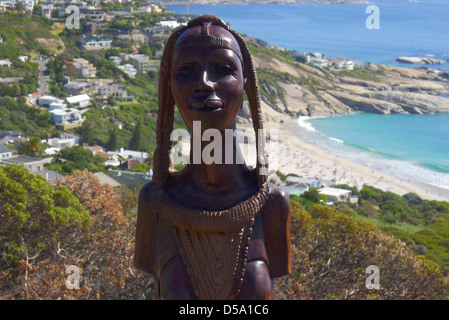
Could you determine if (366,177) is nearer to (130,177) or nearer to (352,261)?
(130,177)

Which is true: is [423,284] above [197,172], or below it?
below

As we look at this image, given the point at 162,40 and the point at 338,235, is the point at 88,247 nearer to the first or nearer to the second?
the point at 338,235

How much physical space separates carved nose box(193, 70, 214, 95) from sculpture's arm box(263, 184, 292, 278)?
0.85m

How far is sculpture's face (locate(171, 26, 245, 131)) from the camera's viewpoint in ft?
13.1

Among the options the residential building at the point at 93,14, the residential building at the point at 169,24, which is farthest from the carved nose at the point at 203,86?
the residential building at the point at 93,14

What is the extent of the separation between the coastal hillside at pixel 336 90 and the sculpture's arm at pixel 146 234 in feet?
223

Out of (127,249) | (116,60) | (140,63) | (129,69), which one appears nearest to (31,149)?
(127,249)

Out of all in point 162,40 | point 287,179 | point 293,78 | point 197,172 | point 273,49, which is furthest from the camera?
point 273,49

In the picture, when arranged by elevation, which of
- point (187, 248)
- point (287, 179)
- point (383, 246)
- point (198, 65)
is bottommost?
point (287, 179)

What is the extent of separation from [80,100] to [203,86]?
60.5 meters

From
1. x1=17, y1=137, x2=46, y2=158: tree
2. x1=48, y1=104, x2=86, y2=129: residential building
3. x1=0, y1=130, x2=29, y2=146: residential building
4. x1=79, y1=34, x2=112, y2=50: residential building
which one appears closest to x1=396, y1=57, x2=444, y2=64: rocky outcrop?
x1=79, y1=34, x2=112, y2=50: residential building

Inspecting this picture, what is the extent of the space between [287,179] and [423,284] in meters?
30.1

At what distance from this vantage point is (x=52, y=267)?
42.4ft

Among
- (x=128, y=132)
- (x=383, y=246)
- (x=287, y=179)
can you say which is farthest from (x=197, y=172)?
(x=128, y=132)
